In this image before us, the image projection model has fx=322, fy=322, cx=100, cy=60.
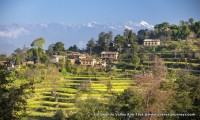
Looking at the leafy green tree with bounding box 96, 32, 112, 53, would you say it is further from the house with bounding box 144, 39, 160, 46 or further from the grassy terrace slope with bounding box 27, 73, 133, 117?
the grassy terrace slope with bounding box 27, 73, 133, 117

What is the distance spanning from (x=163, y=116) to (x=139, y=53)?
29.1 m

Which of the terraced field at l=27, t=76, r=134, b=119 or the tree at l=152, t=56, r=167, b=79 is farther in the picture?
the terraced field at l=27, t=76, r=134, b=119

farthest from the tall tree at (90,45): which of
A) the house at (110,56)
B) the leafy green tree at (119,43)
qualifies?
the house at (110,56)

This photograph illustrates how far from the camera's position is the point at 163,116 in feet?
47.1

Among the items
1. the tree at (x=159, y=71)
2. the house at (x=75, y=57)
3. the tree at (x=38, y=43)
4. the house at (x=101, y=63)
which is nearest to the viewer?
the tree at (x=159, y=71)

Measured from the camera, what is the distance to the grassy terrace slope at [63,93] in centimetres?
2356

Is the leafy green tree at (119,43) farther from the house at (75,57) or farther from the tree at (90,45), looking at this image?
the house at (75,57)

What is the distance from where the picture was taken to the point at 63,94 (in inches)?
1073

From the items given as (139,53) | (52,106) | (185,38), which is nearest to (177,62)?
(139,53)

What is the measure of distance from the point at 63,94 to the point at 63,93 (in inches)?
21.1

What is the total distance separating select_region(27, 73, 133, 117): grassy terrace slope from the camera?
23.6 meters

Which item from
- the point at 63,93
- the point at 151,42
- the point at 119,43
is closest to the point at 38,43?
the point at 119,43

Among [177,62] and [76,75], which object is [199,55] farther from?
[76,75]

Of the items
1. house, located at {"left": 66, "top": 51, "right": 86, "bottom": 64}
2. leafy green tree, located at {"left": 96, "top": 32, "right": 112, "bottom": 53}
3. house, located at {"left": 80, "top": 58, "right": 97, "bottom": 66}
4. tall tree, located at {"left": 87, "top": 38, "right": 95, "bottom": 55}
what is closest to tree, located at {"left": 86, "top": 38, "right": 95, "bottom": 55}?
tall tree, located at {"left": 87, "top": 38, "right": 95, "bottom": 55}
